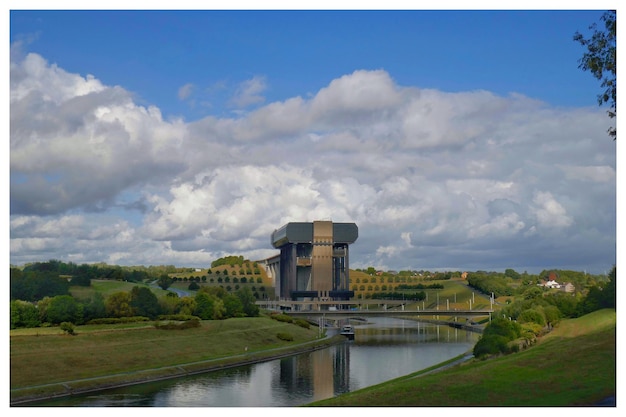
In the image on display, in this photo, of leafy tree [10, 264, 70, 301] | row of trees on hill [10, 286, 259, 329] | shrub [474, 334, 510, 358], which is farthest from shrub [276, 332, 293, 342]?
shrub [474, 334, 510, 358]

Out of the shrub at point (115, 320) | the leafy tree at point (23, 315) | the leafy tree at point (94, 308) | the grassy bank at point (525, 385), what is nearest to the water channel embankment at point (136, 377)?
the shrub at point (115, 320)

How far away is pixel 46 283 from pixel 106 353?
1088 inches

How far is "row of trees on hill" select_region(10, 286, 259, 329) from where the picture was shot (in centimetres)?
9675

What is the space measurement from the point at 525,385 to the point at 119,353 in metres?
60.6

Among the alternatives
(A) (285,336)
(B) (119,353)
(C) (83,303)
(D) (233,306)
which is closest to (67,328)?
(B) (119,353)

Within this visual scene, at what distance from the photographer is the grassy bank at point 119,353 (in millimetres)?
74875

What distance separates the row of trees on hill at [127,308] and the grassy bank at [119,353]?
3.56 meters

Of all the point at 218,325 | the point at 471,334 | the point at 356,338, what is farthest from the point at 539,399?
the point at 471,334

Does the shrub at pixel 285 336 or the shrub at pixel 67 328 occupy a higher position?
the shrub at pixel 67 328

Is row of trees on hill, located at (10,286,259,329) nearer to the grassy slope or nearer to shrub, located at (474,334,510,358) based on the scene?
the grassy slope

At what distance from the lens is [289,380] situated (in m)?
86.5

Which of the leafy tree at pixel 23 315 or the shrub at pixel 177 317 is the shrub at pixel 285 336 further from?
the leafy tree at pixel 23 315

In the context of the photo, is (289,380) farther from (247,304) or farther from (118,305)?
(247,304)

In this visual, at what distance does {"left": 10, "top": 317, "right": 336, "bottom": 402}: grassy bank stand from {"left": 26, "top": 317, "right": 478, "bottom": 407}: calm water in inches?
111
